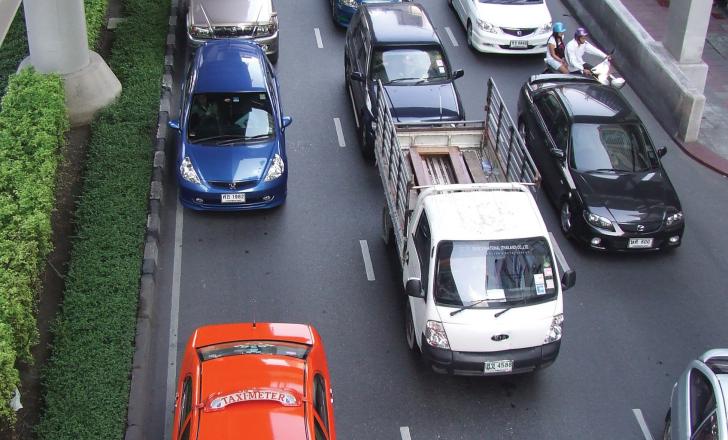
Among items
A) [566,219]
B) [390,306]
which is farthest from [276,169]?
[566,219]

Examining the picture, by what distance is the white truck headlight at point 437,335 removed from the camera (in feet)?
35.3

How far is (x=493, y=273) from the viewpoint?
1096 centimetres

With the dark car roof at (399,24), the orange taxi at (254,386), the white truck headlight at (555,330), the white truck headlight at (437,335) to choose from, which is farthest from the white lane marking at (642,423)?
the dark car roof at (399,24)

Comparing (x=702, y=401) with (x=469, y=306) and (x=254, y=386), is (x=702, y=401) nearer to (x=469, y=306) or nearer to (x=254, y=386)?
(x=469, y=306)

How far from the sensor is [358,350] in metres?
11.9

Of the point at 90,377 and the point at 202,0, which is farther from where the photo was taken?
the point at 202,0

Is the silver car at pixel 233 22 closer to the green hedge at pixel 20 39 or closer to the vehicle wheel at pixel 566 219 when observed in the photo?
the green hedge at pixel 20 39

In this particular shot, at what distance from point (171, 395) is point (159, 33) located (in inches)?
387

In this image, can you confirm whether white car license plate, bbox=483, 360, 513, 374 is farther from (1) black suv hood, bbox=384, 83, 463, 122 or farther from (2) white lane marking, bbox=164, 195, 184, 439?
(1) black suv hood, bbox=384, 83, 463, 122

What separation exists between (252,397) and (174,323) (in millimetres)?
3689

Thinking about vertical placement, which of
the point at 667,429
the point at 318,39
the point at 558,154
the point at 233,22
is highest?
the point at 233,22

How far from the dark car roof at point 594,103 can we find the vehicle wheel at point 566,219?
1.43 meters

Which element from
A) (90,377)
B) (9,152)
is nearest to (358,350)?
(90,377)

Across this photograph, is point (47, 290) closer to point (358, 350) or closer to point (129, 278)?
point (129, 278)
